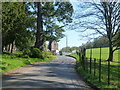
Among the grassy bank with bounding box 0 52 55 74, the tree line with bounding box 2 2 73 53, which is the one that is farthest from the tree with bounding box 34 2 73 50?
the grassy bank with bounding box 0 52 55 74

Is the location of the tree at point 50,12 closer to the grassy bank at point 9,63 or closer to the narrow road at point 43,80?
the grassy bank at point 9,63

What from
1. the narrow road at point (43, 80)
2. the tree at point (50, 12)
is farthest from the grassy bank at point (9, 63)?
the tree at point (50, 12)

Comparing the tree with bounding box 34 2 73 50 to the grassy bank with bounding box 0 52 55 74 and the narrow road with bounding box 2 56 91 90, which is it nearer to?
the grassy bank with bounding box 0 52 55 74

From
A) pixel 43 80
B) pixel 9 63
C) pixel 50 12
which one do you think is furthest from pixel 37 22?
pixel 43 80

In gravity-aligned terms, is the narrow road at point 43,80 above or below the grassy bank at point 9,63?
below

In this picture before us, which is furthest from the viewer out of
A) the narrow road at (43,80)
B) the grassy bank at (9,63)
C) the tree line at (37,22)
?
the tree line at (37,22)

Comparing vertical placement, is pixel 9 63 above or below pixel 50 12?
below

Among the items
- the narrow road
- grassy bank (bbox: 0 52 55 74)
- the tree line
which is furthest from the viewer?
the tree line

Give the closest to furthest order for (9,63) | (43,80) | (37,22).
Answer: (43,80)
(9,63)
(37,22)

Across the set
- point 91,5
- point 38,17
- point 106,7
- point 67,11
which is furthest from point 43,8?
point 106,7

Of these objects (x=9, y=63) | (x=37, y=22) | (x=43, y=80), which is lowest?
(x=43, y=80)

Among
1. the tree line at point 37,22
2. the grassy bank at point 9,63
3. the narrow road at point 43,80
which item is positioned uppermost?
Result: the tree line at point 37,22

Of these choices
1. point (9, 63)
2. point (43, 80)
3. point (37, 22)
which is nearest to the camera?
point (43, 80)

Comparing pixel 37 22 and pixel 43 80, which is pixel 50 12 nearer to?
pixel 37 22
